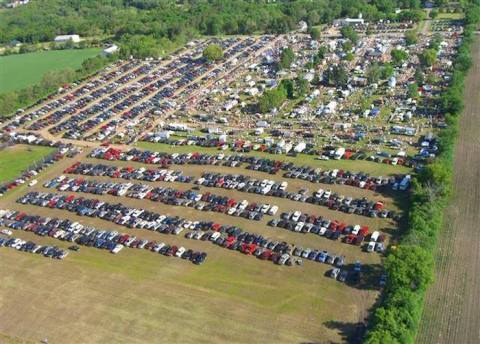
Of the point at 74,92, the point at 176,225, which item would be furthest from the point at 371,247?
the point at 74,92

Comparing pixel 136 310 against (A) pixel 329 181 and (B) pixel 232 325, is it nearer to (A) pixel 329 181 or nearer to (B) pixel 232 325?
(B) pixel 232 325

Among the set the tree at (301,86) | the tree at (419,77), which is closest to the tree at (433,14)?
the tree at (419,77)

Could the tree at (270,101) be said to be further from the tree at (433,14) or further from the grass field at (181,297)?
the tree at (433,14)

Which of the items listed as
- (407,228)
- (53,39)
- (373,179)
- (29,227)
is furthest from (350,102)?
(53,39)

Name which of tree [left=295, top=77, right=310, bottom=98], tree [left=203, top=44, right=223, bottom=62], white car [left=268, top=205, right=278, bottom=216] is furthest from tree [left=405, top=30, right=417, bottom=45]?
white car [left=268, top=205, right=278, bottom=216]

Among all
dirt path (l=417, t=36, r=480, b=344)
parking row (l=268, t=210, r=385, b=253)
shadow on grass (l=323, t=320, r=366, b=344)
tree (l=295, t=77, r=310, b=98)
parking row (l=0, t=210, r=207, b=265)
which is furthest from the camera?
tree (l=295, t=77, r=310, b=98)

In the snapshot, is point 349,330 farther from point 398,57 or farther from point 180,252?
point 398,57

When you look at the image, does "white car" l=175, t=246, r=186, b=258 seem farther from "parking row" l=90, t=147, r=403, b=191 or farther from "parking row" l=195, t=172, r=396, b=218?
"parking row" l=90, t=147, r=403, b=191
